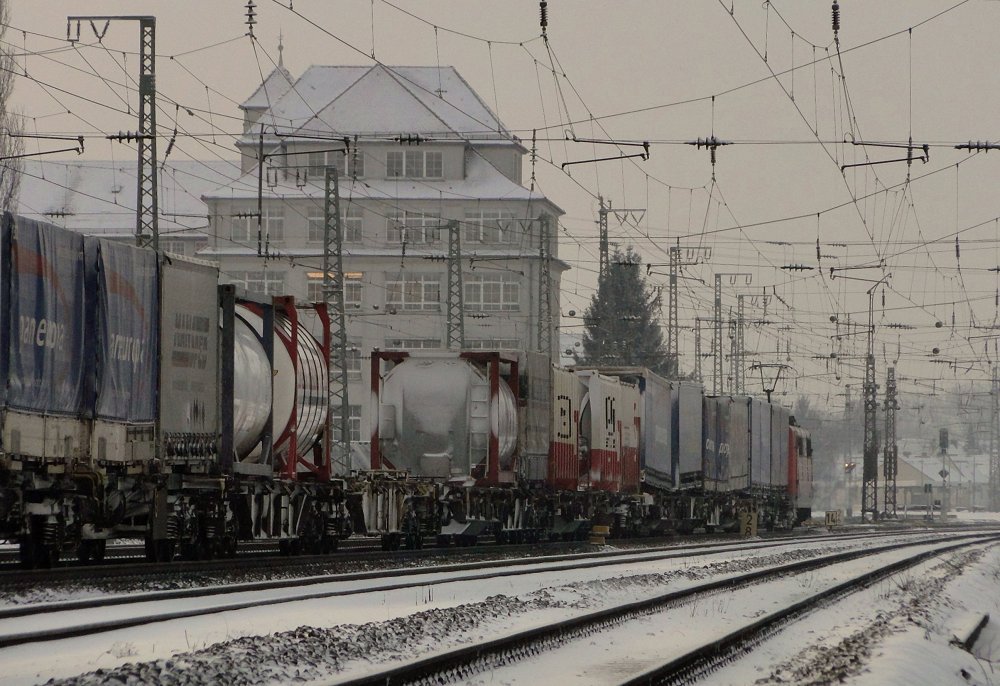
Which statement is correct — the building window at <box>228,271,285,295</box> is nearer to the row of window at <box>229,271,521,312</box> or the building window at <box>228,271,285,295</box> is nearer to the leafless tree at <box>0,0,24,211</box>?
the row of window at <box>229,271,521,312</box>

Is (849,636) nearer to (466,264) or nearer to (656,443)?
(656,443)

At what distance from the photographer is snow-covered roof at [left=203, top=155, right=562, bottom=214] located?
8475 centimetres

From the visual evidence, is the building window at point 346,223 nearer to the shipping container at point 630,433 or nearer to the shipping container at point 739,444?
the shipping container at point 739,444

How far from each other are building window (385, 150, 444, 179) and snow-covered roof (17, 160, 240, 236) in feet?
38.7

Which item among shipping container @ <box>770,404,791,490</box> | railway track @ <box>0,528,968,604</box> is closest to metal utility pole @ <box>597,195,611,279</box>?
shipping container @ <box>770,404,791,490</box>

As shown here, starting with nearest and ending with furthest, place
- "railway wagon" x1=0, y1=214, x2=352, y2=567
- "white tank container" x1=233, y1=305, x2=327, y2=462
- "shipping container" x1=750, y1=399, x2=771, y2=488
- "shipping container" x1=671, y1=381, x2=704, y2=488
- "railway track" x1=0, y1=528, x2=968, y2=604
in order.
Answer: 1. "railway track" x1=0, y1=528, x2=968, y2=604
2. "railway wagon" x1=0, y1=214, x2=352, y2=567
3. "white tank container" x1=233, y1=305, x2=327, y2=462
4. "shipping container" x1=671, y1=381, x2=704, y2=488
5. "shipping container" x1=750, y1=399, x2=771, y2=488

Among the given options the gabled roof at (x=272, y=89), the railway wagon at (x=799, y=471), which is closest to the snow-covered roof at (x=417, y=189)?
the gabled roof at (x=272, y=89)

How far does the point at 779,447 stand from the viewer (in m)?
57.4

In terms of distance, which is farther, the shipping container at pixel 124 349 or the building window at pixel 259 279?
the building window at pixel 259 279

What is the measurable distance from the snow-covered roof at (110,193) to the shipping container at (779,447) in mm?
45079

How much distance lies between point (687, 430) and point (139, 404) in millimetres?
26695

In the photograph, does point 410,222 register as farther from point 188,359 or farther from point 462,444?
point 188,359

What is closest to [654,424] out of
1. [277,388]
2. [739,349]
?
[277,388]

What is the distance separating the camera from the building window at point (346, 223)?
8488cm
